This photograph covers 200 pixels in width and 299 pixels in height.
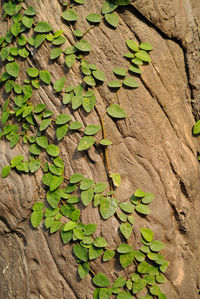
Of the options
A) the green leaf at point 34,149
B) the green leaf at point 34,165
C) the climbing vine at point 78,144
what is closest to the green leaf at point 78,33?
the climbing vine at point 78,144

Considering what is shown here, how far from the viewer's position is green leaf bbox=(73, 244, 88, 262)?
86.7 inches

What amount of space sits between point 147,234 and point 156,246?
11 centimetres

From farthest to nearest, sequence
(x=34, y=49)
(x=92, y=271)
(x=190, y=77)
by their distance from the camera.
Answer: (x=190, y=77)
(x=34, y=49)
(x=92, y=271)

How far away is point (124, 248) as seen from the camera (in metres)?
2.20

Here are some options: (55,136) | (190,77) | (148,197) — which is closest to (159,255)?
(148,197)

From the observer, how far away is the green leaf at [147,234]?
2244 mm

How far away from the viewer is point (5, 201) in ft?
7.91

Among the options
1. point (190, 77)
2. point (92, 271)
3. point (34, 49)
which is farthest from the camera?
point (190, 77)

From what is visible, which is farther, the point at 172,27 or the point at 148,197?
the point at 172,27

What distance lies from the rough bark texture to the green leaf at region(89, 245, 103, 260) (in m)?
0.07

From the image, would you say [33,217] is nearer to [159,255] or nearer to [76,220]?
[76,220]

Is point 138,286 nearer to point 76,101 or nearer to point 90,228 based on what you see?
point 90,228

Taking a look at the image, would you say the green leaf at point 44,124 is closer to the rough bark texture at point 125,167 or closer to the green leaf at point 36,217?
the rough bark texture at point 125,167

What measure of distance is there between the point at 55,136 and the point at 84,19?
87 centimetres
